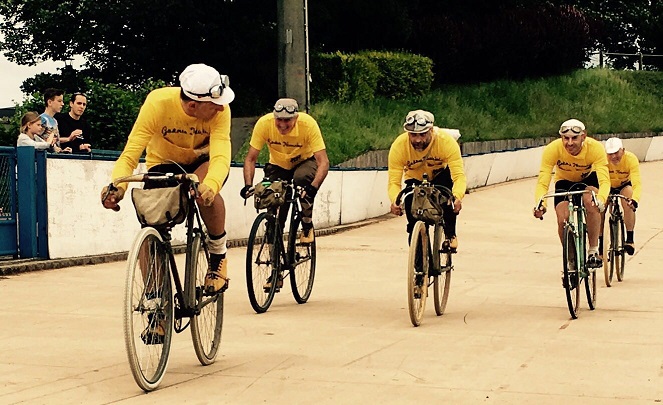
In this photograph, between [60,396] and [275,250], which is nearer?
[60,396]

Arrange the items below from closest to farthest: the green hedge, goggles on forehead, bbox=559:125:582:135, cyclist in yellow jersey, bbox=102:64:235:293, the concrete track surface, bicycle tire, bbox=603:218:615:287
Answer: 1. the concrete track surface
2. cyclist in yellow jersey, bbox=102:64:235:293
3. goggles on forehead, bbox=559:125:582:135
4. bicycle tire, bbox=603:218:615:287
5. the green hedge

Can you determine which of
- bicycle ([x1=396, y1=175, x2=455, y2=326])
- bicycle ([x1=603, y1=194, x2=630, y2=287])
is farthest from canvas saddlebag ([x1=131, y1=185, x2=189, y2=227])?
bicycle ([x1=603, y1=194, x2=630, y2=287])

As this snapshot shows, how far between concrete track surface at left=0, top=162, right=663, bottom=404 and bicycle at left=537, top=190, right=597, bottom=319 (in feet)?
0.76

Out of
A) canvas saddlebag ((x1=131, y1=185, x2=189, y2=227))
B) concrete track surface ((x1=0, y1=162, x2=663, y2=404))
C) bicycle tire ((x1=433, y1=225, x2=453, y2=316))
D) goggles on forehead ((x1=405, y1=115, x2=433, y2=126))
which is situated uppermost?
goggles on forehead ((x1=405, y1=115, x2=433, y2=126))

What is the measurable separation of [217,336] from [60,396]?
1559mm

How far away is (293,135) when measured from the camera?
1241cm

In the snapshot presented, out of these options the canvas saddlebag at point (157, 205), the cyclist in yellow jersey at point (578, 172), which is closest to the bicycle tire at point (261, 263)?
the cyclist in yellow jersey at point (578, 172)

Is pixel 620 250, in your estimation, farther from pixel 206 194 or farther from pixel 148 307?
pixel 148 307

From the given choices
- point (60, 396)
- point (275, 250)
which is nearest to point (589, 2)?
point (275, 250)

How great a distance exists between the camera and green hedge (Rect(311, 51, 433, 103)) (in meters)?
34.7

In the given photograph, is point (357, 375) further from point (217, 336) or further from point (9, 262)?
point (9, 262)

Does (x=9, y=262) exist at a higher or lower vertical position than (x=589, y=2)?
lower

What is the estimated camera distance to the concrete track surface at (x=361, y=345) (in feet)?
25.6

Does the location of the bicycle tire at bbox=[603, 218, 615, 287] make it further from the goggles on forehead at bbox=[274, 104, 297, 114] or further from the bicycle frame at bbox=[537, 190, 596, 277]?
the goggles on forehead at bbox=[274, 104, 297, 114]
